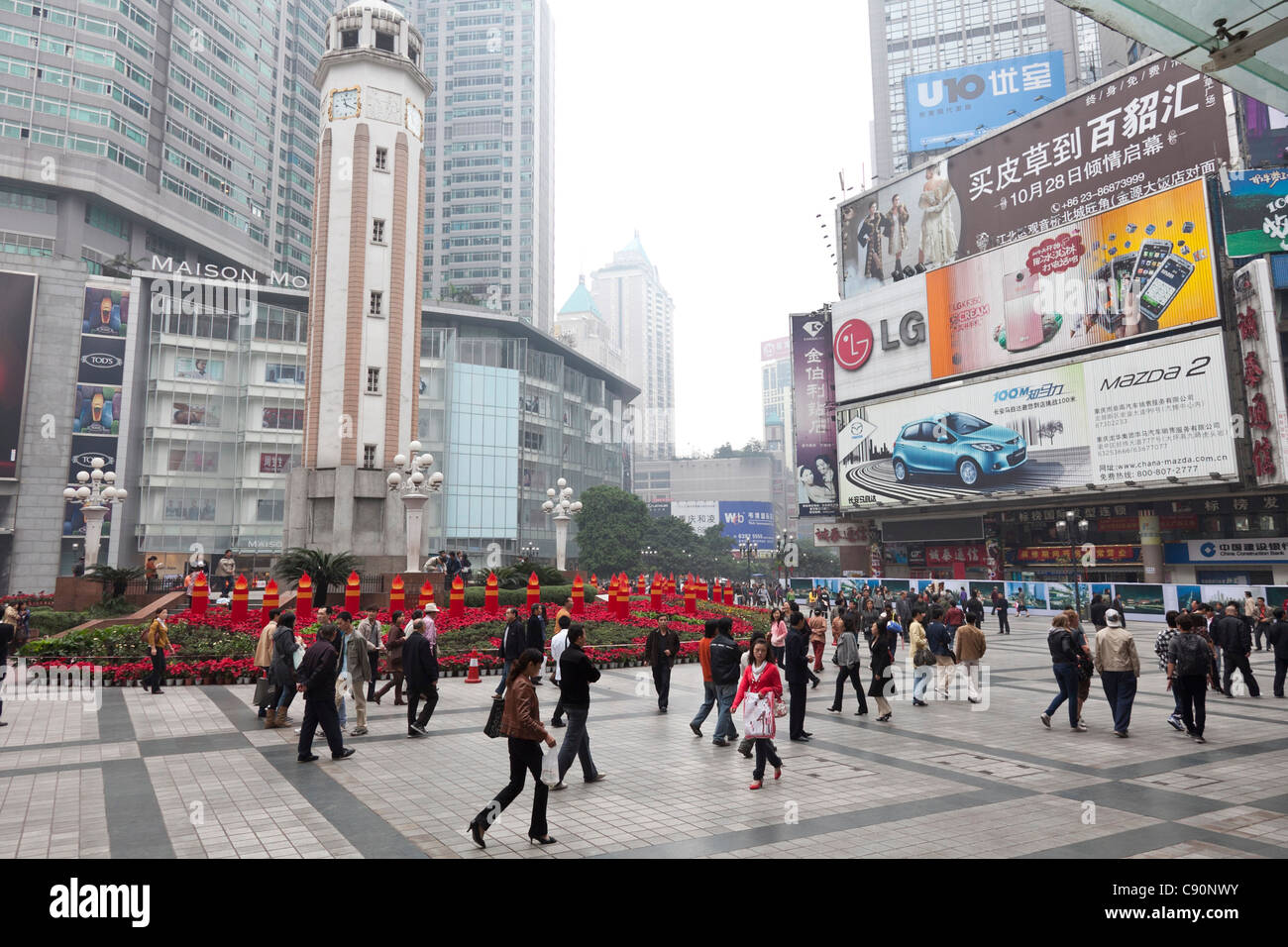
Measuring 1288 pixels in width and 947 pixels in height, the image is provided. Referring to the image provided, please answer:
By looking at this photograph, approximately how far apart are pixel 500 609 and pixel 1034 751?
55.1ft

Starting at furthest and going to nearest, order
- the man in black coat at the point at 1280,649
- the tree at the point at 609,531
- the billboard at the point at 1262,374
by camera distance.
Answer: the tree at the point at 609,531 → the billboard at the point at 1262,374 → the man in black coat at the point at 1280,649

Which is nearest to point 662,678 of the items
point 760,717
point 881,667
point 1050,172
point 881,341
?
point 881,667

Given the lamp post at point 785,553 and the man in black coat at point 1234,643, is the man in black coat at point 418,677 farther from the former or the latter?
the lamp post at point 785,553

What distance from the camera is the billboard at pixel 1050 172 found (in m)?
44.3

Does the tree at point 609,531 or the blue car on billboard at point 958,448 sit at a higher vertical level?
the blue car on billboard at point 958,448

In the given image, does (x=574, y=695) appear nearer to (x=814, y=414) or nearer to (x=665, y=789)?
(x=665, y=789)

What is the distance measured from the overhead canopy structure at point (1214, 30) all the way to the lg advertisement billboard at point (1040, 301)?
3956 cm

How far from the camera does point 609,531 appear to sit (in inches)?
3022

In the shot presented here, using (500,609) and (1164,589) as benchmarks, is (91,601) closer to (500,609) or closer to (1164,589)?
(500,609)

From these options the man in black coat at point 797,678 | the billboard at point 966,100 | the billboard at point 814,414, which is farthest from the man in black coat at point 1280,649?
the billboard at point 966,100

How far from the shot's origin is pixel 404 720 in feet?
41.2

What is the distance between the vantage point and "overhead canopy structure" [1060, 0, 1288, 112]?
7.07 m

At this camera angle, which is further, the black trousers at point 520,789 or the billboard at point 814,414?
the billboard at point 814,414
